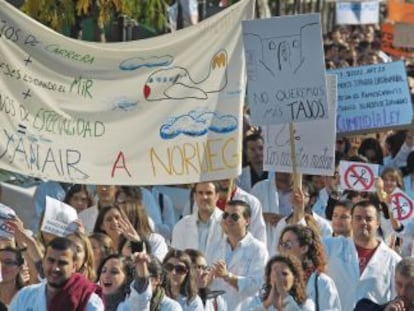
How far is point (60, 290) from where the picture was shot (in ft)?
31.9

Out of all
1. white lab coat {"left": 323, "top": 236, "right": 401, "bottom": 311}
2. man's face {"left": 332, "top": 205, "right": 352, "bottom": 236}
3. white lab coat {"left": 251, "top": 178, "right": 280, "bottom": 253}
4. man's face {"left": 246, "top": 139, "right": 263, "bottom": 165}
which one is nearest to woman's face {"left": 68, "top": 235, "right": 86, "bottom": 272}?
white lab coat {"left": 323, "top": 236, "right": 401, "bottom": 311}

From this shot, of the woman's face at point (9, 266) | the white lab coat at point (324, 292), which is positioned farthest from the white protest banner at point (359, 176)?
the woman's face at point (9, 266)

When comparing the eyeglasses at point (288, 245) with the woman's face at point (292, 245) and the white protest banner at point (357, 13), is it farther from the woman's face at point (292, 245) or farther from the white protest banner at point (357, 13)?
the white protest banner at point (357, 13)

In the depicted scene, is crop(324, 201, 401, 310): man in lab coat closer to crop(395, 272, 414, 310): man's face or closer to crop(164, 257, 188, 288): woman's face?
crop(164, 257, 188, 288): woman's face

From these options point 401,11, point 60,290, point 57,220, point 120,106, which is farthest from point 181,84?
point 401,11

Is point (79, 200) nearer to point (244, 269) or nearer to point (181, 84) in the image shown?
point (181, 84)

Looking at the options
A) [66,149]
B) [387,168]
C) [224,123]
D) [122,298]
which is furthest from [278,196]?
[122,298]

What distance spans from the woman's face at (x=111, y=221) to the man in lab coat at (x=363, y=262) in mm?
1370

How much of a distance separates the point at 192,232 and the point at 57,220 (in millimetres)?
1301

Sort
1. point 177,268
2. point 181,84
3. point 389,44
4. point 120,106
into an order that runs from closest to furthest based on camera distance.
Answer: point 177,268 < point 120,106 < point 181,84 < point 389,44

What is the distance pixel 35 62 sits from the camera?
11.7 meters

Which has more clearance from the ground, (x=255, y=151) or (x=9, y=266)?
(x=255, y=151)

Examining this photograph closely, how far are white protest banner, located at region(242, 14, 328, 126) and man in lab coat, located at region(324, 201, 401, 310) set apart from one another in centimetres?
109

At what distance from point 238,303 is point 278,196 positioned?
7.48 feet
